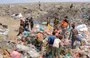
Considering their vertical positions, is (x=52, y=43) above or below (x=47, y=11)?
above

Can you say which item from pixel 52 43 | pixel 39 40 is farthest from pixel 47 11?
pixel 52 43

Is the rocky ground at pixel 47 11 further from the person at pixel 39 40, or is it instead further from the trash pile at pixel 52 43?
the person at pixel 39 40

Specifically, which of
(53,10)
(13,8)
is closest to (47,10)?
(53,10)

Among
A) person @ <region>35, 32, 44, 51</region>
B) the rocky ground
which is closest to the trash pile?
person @ <region>35, 32, 44, 51</region>

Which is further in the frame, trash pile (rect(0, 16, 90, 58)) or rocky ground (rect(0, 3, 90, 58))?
rocky ground (rect(0, 3, 90, 58))

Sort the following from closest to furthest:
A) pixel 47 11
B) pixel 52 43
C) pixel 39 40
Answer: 1. pixel 52 43
2. pixel 39 40
3. pixel 47 11

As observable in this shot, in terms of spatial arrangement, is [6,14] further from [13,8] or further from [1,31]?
[1,31]

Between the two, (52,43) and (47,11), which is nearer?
(52,43)

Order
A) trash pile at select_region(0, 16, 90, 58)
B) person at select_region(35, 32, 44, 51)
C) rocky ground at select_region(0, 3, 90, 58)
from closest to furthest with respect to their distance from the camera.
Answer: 1. trash pile at select_region(0, 16, 90, 58)
2. person at select_region(35, 32, 44, 51)
3. rocky ground at select_region(0, 3, 90, 58)

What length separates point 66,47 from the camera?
16422 millimetres

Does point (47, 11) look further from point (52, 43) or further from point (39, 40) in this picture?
point (52, 43)

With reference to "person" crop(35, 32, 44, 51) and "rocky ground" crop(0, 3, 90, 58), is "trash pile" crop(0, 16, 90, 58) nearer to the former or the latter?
"person" crop(35, 32, 44, 51)

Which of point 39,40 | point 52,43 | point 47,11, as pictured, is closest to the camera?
point 52,43

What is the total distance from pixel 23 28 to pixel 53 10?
48.4 feet
